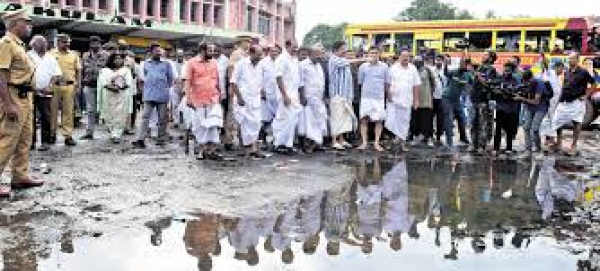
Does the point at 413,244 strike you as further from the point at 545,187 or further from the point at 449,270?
the point at 545,187

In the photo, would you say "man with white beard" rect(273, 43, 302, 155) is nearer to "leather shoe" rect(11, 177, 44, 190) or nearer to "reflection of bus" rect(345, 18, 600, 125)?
"leather shoe" rect(11, 177, 44, 190)

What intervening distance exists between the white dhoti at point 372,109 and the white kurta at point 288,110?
48.2 inches

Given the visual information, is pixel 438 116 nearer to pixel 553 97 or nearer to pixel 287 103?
pixel 553 97

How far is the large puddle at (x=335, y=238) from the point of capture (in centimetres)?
466

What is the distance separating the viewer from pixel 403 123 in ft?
37.1

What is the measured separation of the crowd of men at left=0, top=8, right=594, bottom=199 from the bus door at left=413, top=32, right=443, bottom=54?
1006cm

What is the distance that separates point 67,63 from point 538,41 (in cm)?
1479

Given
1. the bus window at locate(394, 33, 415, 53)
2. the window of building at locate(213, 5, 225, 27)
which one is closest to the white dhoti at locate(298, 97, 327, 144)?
the bus window at locate(394, 33, 415, 53)

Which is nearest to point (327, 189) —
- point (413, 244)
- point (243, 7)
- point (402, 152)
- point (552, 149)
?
point (413, 244)

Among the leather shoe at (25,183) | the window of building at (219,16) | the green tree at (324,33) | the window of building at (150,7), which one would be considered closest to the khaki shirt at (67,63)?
the leather shoe at (25,183)

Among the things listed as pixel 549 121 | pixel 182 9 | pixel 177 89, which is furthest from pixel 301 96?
pixel 182 9

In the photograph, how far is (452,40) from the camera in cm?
2214

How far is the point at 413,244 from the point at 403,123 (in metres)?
6.12

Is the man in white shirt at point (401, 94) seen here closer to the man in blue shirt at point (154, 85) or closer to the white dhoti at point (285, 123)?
the white dhoti at point (285, 123)
